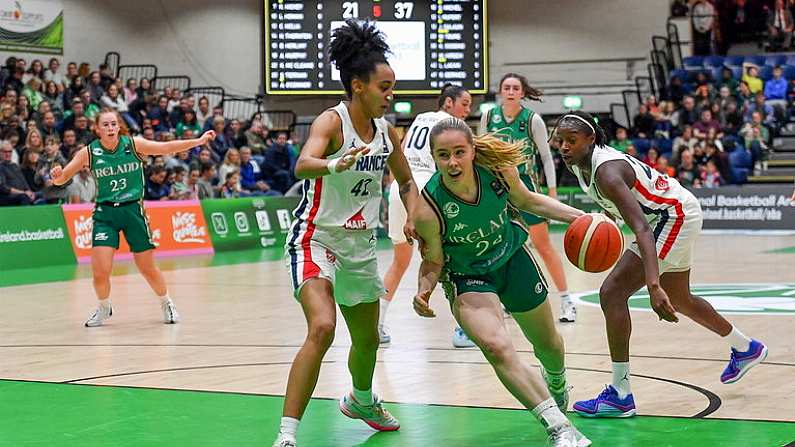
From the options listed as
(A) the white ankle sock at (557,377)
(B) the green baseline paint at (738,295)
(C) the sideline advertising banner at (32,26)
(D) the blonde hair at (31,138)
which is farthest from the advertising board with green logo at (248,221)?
(A) the white ankle sock at (557,377)

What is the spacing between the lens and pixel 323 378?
7.44 meters

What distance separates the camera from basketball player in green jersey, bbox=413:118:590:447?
538 cm

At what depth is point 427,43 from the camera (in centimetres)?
1789

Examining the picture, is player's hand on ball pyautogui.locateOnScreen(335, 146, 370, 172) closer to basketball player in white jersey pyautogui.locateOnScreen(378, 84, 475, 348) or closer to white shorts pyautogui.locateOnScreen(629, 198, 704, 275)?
white shorts pyautogui.locateOnScreen(629, 198, 704, 275)

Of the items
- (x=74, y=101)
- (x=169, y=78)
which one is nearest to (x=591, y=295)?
(x=74, y=101)

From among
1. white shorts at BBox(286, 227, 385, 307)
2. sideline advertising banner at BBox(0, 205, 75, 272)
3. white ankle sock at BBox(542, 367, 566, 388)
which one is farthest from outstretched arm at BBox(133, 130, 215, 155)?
sideline advertising banner at BBox(0, 205, 75, 272)

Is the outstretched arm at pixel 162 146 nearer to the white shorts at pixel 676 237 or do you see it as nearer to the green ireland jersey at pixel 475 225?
the white shorts at pixel 676 237

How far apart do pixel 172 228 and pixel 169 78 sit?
9479 millimetres

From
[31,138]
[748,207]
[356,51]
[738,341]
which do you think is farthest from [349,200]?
[748,207]

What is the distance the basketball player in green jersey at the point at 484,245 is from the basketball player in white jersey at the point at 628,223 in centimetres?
32

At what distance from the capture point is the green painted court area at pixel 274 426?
557cm

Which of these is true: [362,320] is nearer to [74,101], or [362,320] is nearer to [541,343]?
[541,343]

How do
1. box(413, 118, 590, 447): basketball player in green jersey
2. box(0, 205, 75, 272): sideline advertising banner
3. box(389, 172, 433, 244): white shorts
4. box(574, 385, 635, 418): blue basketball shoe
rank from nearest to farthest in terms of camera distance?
1. box(413, 118, 590, 447): basketball player in green jersey
2. box(574, 385, 635, 418): blue basketball shoe
3. box(389, 172, 433, 244): white shorts
4. box(0, 205, 75, 272): sideline advertising banner

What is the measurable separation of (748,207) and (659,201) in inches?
648
